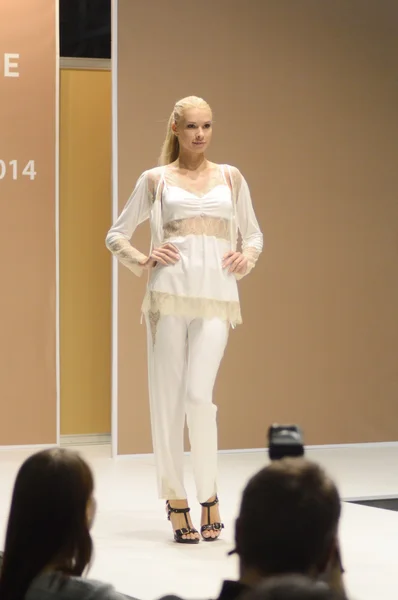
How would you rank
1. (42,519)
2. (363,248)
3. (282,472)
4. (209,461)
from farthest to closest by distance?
1. (363,248)
2. (209,461)
3. (42,519)
4. (282,472)

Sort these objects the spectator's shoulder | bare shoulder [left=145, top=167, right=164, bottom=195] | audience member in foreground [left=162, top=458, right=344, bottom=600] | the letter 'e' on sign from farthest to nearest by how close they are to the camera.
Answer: the letter 'e' on sign, bare shoulder [left=145, top=167, right=164, bottom=195], the spectator's shoulder, audience member in foreground [left=162, top=458, right=344, bottom=600]

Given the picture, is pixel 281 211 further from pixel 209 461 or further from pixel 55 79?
pixel 209 461

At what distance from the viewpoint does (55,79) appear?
5.63 meters

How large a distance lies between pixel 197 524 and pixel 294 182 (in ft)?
7.85

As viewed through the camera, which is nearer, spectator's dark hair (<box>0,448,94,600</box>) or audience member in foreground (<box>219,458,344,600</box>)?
audience member in foreground (<box>219,458,344,600</box>)

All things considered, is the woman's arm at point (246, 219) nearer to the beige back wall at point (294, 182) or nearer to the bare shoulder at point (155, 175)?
the bare shoulder at point (155, 175)

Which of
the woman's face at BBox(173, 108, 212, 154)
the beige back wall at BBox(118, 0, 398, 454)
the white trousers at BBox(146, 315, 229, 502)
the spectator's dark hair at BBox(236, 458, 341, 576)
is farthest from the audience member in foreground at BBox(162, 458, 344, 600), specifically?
the beige back wall at BBox(118, 0, 398, 454)

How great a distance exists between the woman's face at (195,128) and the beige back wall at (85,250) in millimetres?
2343

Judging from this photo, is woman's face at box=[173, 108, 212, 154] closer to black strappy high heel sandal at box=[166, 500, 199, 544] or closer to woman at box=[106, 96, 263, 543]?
woman at box=[106, 96, 263, 543]

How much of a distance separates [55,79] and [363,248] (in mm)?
1897

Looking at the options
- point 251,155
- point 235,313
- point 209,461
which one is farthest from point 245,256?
point 251,155

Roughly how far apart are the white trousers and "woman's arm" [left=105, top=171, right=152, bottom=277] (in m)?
0.24

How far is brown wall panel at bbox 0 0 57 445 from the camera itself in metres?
5.57

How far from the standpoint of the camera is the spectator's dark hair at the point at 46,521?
1554 mm
